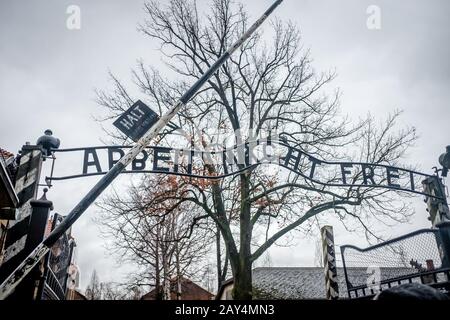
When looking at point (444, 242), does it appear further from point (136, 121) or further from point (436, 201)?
point (136, 121)

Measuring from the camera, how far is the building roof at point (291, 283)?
78.5 feet

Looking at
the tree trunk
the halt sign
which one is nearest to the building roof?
the tree trunk

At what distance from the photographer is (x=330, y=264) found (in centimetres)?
1042

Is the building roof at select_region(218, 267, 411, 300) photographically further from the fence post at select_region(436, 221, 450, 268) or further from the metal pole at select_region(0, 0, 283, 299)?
the metal pole at select_region(0, 0, 283, 299)

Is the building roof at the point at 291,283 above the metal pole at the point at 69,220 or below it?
below

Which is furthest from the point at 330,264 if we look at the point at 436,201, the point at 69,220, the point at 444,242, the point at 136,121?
the point at 69,220

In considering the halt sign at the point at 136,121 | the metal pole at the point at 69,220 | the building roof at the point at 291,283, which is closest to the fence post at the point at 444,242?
the metal pole at the point at 69,220

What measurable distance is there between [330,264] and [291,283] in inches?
724

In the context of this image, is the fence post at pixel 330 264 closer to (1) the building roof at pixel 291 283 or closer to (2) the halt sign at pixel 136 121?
(2) the halt sign at pixel 136 121

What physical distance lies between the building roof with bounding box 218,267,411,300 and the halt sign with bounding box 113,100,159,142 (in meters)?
19.2

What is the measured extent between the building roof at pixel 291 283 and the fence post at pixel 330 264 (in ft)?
38.9

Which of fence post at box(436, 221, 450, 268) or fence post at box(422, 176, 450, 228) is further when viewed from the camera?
fence post at box(422, 176, 450, 228)

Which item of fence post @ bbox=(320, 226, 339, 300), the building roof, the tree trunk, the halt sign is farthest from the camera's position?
the building roof

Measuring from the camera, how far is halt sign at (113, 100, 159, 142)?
16.1 ft
